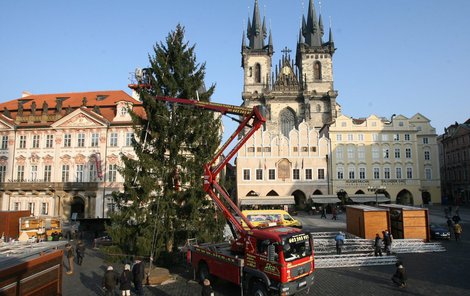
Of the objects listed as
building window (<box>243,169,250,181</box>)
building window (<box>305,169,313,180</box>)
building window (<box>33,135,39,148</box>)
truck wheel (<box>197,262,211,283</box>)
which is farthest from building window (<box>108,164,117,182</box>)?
truck wheel (<box>197,262,211,283</box>)

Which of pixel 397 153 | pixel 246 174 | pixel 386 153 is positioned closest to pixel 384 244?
pixel 246 174

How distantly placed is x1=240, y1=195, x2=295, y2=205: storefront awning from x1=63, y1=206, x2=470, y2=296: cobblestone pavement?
2367cm

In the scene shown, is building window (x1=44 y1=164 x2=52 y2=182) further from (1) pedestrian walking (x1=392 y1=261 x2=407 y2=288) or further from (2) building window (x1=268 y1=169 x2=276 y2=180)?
(1) pedestrian walking (x1=392 y1=261 x2=407 y2=288)

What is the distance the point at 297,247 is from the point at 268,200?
31076 mm

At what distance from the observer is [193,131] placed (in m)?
17.0

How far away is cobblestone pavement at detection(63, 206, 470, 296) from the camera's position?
12.4 meters

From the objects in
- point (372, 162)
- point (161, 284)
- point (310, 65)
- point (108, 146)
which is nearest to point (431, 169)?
point (372, 162)

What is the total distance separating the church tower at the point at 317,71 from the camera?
6631 centimetres

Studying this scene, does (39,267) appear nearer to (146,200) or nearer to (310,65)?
(146,200)

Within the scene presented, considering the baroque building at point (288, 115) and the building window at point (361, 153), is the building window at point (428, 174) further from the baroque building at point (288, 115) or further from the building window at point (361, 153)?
the baroque building at point (288, 115)

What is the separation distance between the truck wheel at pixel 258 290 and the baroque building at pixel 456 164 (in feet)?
175

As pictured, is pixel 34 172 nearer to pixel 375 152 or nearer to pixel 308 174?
pixel 308 174

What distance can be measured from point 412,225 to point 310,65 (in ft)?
177

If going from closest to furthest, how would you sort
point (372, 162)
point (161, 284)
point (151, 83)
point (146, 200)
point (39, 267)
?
point (39, 267)
point (161, 284)
point (146, 200)
point (151, 83)
point (372, 162)
